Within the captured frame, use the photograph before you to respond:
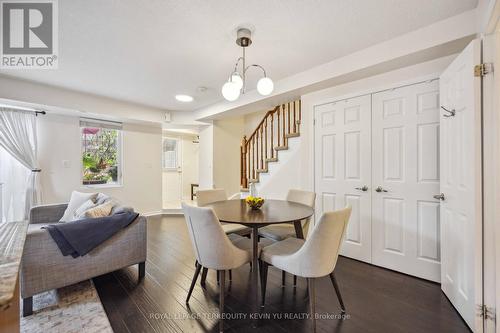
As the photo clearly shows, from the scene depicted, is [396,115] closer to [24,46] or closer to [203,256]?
[203,256]

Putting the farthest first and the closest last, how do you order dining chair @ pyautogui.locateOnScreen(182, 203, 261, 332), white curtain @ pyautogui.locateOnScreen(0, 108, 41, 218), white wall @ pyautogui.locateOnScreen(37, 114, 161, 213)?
white wall @ pyautogui.locateOnScreen(37, 114, 161, 213) → white curtain @ pyautogui.locateOnScreen(0, 108, 41, 218) → dining chair @ pyautogui.locateOnScreen(182, 203, 261, 332)

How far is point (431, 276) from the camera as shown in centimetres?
226

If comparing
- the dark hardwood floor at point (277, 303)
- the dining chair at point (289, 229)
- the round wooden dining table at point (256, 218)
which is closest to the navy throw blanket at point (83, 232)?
the dark hardwood floor at point (277, 303)

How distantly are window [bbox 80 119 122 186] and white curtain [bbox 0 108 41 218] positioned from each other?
73cm

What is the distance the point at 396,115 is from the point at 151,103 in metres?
4.13

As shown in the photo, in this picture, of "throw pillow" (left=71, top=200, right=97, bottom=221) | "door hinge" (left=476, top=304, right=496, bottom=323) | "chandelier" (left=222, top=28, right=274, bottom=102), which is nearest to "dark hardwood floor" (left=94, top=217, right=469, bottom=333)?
"door hinge" (left=476, top=304, right=496, bottom=323)

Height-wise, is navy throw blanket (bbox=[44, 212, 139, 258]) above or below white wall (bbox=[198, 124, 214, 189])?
below

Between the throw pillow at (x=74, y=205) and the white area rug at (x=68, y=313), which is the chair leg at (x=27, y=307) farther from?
the throw pillow at (x=74, y=205)

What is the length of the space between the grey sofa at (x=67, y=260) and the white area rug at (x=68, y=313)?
131 millimetres

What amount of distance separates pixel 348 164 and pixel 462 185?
1.20 metres

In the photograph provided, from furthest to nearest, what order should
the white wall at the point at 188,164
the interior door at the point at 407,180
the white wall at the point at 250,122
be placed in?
the white wall at the point at 188,164 → the white wall at the point at 250,122 → the interior door at the point at 407,180

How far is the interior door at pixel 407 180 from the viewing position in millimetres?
2256

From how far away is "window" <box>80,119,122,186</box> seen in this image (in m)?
4.46

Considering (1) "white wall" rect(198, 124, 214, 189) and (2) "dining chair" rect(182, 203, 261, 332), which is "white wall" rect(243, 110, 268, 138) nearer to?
(1) "white wall" rect(198, 124, 214, 189)
